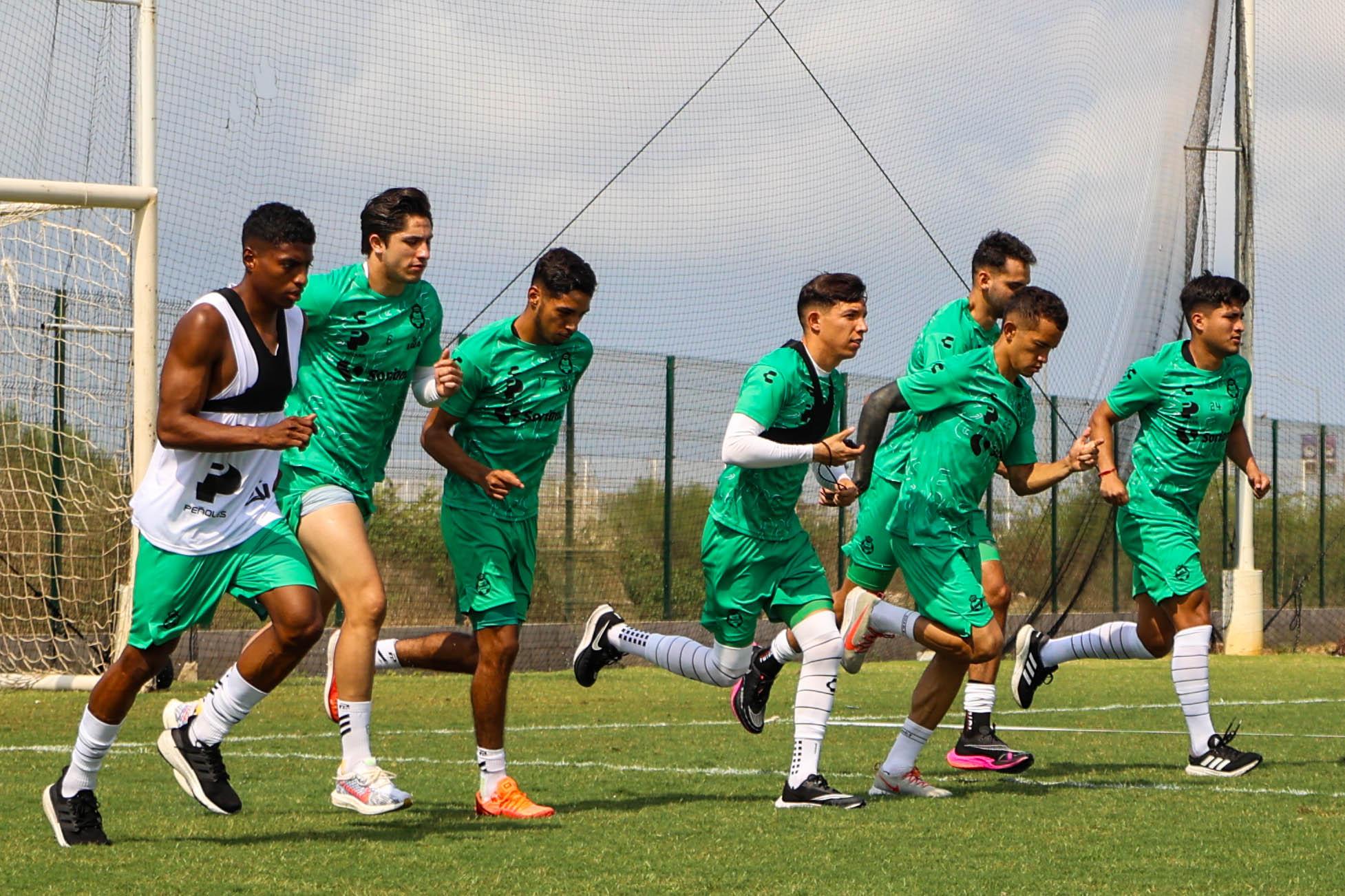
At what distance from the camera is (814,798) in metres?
6.57

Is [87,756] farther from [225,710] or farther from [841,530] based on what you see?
[841,530]

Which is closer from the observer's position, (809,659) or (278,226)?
(278,226)

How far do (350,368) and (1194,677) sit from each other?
13.5ft

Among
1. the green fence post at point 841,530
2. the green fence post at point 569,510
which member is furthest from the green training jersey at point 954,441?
the green fence post at point 841,530

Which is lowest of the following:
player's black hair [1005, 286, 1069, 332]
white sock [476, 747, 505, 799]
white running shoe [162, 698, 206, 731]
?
white sock [476, 747, 505, 799]

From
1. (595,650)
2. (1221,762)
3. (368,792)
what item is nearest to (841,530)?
(595,650)

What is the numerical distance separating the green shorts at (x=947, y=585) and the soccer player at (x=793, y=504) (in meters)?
0.39

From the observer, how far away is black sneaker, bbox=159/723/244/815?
5977 mm

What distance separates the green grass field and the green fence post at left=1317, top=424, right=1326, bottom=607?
548 inches

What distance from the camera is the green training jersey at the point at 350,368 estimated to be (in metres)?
6.59

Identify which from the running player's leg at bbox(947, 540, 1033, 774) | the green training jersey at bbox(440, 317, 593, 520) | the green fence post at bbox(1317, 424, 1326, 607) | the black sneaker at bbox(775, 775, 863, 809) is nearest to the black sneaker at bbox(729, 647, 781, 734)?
the running player's leg at bbox(947, 540, 1033, 774)

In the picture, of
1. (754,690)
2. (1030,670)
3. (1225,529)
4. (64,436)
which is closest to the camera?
(754,690)

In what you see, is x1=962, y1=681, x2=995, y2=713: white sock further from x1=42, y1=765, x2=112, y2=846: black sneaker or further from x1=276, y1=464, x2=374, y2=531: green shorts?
x1=42, y1=765, x2=112, y2=846: black sneaker

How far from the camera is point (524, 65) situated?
13.7 metres
